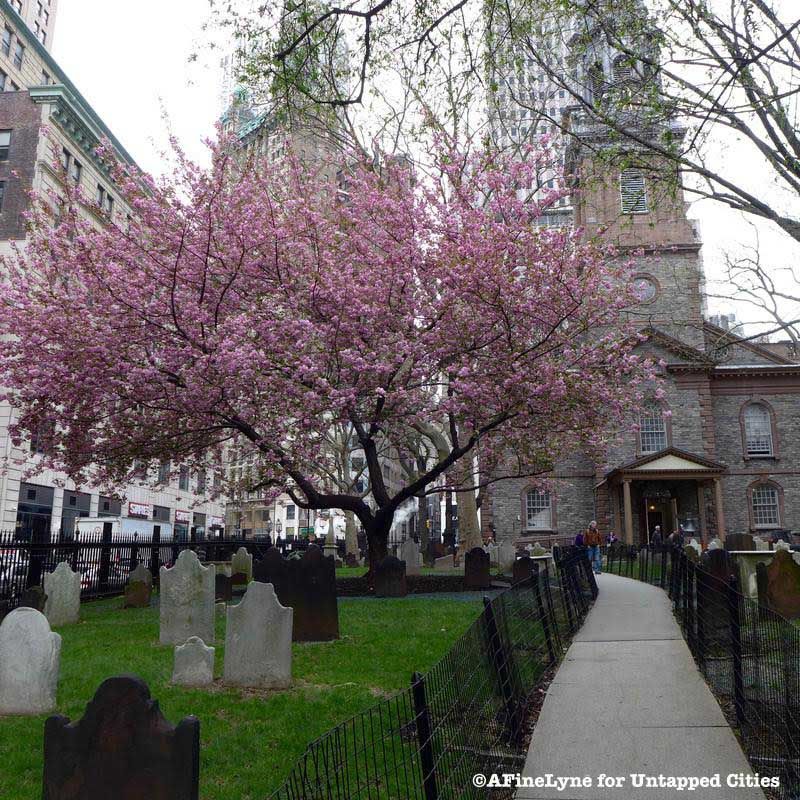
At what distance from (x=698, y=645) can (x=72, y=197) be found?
16717mm

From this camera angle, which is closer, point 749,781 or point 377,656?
point 749,781

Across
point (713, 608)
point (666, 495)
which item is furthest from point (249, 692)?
point (666, 495)

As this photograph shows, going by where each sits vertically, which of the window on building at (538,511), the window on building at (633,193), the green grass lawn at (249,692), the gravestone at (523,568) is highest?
the window on building at (633,193)

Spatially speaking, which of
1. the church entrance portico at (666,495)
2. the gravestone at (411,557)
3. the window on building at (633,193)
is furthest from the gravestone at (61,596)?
the church entrance portico at (666,495)

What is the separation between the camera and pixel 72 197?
17.8m

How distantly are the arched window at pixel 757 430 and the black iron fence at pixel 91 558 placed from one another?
1212 inches

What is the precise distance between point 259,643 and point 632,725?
157 inches

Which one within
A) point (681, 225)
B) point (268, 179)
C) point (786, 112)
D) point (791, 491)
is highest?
point (681, 225)

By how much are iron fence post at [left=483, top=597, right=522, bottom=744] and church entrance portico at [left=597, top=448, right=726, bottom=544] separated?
32536 millimetres

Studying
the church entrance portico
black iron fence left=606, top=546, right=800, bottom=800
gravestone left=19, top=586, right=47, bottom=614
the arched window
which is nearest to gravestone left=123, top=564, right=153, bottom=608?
gravestone left=19, top=586, right=47, bottom=614

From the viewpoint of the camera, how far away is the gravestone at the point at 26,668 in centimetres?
700

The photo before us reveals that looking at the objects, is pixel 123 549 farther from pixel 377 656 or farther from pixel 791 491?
pixel 791 491

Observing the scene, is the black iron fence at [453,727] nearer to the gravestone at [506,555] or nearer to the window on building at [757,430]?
the gravestone at [506,555]

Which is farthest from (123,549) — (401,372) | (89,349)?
(401,372)
